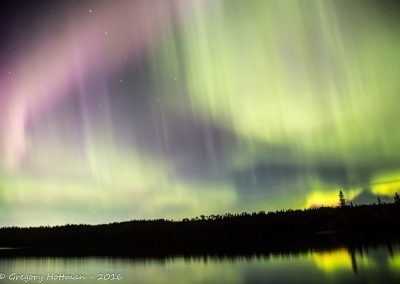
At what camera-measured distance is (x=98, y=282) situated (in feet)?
129

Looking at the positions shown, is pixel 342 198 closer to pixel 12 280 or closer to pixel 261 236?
pixel 261 236

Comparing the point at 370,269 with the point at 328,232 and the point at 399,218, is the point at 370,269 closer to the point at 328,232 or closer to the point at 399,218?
the point at 328,232

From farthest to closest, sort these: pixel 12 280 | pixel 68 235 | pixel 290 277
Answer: pixel 68 235 < pixel 12 280 < pixel 290 277

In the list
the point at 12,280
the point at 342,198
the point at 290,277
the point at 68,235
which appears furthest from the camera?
the point at 342,198

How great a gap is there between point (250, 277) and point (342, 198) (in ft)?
450

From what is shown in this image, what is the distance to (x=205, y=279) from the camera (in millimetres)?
38281

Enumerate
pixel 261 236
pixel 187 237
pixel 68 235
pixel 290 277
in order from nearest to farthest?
1. pixel 290 277
2. pixel 261 236
3. pixel 187 237
4. pixel 68 235

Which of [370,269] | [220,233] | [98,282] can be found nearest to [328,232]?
[220,233]

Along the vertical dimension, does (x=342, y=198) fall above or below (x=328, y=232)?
above

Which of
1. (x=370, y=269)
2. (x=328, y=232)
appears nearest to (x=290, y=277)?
(x=370, y=269)

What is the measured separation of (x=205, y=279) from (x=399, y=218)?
103m

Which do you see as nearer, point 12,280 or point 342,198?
point 12,280

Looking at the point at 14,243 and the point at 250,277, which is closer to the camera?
the point at 250,277

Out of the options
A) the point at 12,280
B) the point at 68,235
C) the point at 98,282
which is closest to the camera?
the point at 98,282
